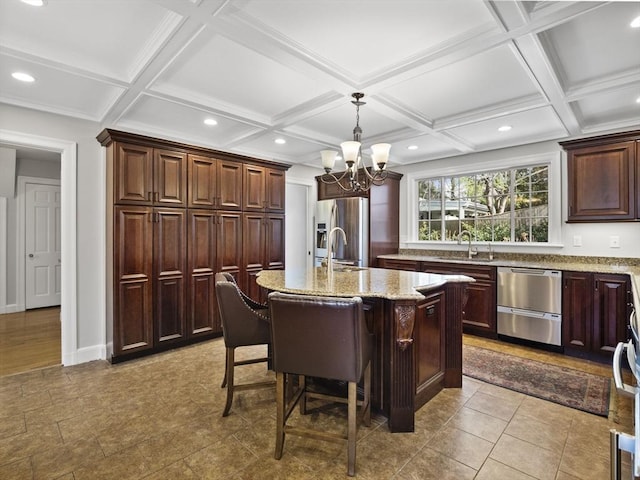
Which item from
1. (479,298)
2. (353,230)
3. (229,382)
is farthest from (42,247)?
(479,298)

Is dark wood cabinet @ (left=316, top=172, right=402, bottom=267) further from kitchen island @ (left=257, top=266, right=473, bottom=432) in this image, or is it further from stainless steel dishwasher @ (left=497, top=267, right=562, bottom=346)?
kitchen island @ (left=257, top=266, right=473, bottom=432)

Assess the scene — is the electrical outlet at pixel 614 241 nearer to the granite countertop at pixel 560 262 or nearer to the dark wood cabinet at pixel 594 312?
the granite countertop at pixel 560 262

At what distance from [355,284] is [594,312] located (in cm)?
276

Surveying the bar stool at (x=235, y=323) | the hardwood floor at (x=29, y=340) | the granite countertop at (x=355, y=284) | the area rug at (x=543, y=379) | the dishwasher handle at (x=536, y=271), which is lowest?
the area rug at (x=543, y=379)

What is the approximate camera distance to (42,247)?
5875mm

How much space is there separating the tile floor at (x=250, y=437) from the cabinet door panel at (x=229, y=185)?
2.08 meters

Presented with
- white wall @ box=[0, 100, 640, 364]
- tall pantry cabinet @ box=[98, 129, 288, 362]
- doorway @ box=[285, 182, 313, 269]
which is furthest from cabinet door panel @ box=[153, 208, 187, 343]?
doorway @ box=[285, 182, 313, 269]

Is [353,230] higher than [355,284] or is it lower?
higher

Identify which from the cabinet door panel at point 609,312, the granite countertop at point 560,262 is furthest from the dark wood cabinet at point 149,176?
the cabinet door panel at point 609,312

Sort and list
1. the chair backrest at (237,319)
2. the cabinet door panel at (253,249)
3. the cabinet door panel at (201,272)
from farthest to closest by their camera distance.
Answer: the cabinet door panel at (253,249) < the cabinet door panel at (201,272) < the chair backrest at (237,319)

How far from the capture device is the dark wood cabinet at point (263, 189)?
4.38 metres

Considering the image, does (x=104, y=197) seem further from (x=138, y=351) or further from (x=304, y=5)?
(x=304, y=5)

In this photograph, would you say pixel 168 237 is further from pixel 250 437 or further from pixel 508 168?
pixel 508 168

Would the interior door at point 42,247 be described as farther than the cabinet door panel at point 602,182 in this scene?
Yes
